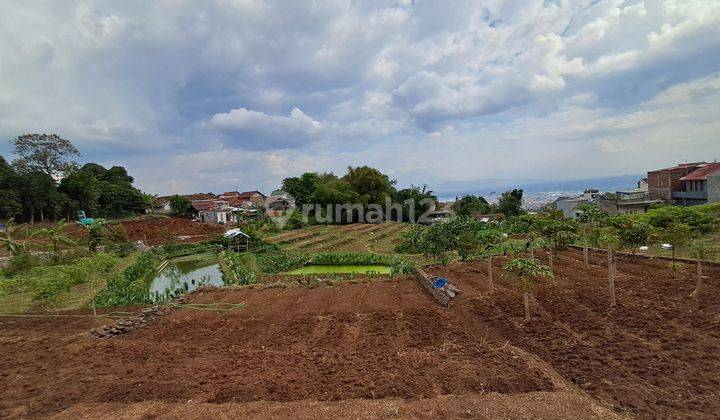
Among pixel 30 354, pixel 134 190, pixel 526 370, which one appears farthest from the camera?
pixel 134 190

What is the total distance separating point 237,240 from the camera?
89.6 feet

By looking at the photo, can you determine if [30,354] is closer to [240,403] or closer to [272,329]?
[272,329]

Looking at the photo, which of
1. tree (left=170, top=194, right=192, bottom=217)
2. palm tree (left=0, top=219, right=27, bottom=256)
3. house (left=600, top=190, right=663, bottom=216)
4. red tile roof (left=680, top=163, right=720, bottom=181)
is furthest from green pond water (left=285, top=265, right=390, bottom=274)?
tree (left=170, top=194, right=192, bottom=217)

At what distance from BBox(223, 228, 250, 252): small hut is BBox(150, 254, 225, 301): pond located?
193cm

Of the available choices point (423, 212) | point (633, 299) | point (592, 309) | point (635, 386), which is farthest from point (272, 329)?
point (423, 212)

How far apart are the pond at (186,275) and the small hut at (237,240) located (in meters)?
1.93

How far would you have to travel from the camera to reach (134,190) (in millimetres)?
52250

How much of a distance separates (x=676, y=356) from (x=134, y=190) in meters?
61.7

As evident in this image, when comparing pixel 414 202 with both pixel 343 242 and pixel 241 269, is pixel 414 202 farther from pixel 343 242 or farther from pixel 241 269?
pixel 241 269

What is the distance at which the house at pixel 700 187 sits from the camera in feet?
94.1

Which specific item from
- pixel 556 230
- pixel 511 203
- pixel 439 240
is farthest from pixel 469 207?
pixel 439 240

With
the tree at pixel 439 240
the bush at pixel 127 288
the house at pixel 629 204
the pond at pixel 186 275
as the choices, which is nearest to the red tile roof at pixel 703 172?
the house at pixel 629 204

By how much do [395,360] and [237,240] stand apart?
22.9m

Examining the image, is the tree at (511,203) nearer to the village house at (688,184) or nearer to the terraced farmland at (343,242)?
the village house at (688,184)
